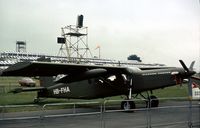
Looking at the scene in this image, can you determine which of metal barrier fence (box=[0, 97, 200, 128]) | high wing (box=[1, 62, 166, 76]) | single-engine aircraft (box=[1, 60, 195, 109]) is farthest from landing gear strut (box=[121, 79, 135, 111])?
metal barrier fence (box=[0, 97, 200, 128])

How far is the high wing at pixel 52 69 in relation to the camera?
13.4 meters

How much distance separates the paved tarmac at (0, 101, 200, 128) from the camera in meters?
8.62

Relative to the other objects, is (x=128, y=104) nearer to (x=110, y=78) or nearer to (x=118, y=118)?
(x=110, y=78)

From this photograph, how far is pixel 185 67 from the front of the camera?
56.9ft

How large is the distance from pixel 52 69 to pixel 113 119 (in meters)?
6.91

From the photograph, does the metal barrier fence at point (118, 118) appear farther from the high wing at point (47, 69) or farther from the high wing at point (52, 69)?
the high wing at point (52, 69)

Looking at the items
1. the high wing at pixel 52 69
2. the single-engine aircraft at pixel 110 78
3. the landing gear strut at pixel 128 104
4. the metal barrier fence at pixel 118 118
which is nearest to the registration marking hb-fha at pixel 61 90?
the single-engine aircraft at pixel 110 78

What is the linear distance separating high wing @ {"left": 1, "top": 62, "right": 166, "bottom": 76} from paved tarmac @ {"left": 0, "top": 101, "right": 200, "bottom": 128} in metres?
3.32

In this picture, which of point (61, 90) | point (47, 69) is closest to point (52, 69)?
point (47, 69)

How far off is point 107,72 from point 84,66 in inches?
69.3

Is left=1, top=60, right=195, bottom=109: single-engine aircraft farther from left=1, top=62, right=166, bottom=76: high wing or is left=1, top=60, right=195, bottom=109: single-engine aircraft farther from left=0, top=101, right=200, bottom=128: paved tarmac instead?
left=0, top=101, right=200, bottom=128: paved tarmac

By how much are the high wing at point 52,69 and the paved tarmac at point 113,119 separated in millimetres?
3325

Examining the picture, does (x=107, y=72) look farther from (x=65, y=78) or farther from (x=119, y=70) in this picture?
(x=65, y=78)

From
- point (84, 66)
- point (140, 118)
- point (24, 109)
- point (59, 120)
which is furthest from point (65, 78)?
point (59, 120)
